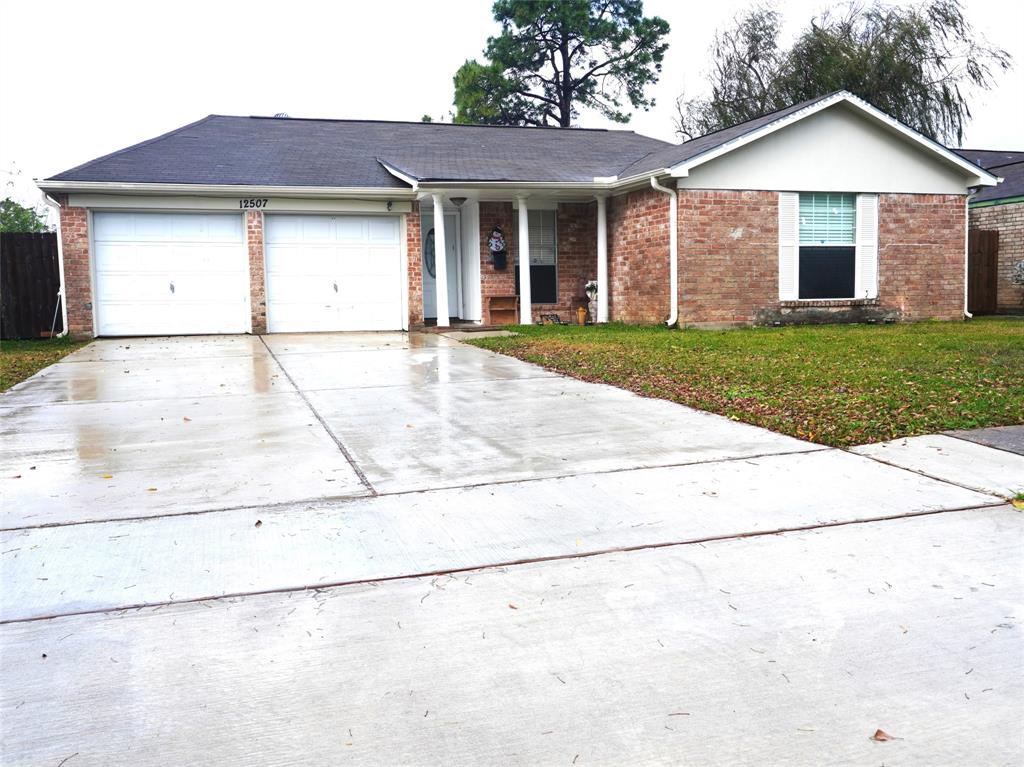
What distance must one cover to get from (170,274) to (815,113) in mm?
12314

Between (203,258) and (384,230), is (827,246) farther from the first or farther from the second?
(203,258)

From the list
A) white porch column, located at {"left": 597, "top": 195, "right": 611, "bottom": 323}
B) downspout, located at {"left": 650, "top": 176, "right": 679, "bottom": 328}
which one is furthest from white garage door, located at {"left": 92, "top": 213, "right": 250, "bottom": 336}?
downspout, located at {"left": 650, "top": 176, "right": 679, "bottom": 328}

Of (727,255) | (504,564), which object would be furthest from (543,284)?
(504,564)

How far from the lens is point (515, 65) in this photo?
38.2 m

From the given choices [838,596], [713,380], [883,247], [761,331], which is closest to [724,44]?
[883,247]

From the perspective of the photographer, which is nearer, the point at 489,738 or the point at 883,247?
the point at 489,738

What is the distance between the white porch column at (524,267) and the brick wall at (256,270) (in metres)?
4.93

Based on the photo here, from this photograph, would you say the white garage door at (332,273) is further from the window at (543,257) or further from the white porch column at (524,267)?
the window at (543,257)

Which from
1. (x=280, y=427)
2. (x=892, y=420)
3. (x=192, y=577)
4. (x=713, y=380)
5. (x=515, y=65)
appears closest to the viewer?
(x=192, y=577)

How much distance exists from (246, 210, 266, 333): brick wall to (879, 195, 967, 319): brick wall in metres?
11.9

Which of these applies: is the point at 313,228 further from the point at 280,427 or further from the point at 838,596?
the point at 838,596

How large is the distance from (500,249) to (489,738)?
53.6 feet

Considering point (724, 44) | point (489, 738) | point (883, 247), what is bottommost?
point (489, 738)

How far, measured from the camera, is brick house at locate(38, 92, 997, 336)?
53.4 ft
